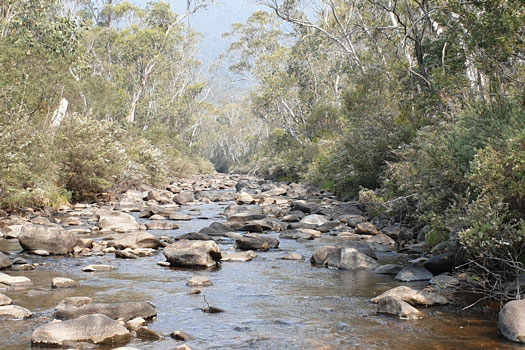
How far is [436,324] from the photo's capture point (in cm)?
589

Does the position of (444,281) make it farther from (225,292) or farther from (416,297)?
(225,292)

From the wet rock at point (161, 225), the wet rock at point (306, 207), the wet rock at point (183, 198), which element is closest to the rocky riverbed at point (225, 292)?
the wet rock at point (161, 225)

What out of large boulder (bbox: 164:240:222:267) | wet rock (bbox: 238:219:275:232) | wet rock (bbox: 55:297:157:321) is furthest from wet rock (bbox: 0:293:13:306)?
wet rock (bbox: 238:219:275:232)

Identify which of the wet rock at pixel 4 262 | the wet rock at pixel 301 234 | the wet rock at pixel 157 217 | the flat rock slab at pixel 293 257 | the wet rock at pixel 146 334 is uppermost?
the wet rock at pixel 157 217

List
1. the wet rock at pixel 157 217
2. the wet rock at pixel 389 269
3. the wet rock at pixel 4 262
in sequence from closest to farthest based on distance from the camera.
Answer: the wet rock at pixel 4 262
the wet rock at pixel 389 269
the wet rock at pixel 157 217

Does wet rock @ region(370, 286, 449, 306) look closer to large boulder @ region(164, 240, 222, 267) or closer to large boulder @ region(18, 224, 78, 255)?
large boulder @ region(164, 240, 222, 267)

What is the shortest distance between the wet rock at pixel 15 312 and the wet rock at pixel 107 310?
32 centimetres

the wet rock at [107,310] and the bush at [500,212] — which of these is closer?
the wet rock at [107,310]

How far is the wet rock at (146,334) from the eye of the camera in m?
5.30

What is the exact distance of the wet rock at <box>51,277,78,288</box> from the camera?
285 inches

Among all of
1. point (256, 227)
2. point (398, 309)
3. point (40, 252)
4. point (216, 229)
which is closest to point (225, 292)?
point (398, 309)

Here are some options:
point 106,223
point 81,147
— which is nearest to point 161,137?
point 81,147

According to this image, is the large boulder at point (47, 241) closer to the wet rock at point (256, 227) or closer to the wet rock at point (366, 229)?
the wet rock at point (256, 227)

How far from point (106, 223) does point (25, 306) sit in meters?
6.92
